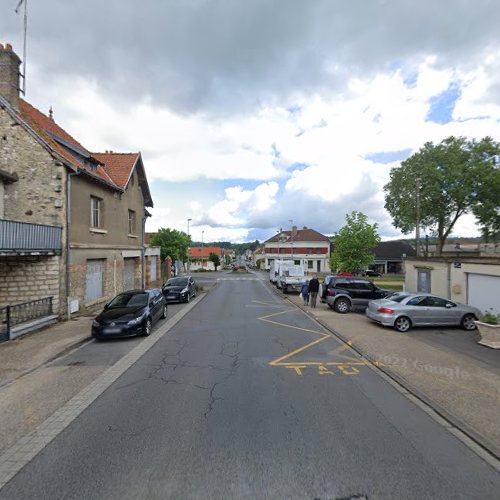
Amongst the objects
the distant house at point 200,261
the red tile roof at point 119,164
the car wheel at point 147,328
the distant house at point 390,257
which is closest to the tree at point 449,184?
the distant house at point 390,257

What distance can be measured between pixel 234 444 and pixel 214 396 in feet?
4.83

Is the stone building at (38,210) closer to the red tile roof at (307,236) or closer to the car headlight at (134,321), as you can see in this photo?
the car headlight at (134,321)

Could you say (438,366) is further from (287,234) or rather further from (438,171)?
(287,234)

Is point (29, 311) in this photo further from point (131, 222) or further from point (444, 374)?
point (444, 374)

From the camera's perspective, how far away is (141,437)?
410cm

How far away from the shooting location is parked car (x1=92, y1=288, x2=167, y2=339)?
30.1 ft

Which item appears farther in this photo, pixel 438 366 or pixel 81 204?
pixel 81 204

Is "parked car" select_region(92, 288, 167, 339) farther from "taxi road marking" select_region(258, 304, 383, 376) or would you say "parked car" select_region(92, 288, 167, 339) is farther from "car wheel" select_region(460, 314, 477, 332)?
"car wheel" select_region(460, 314, 477, 332)

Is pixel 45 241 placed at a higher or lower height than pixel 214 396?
higher

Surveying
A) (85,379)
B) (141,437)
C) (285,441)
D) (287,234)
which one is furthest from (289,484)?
(287,234)

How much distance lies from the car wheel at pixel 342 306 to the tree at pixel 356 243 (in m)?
10.1

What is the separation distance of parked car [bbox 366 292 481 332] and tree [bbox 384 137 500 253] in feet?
61.3

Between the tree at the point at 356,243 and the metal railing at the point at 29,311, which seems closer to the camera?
the metal railing at the point at 29,311

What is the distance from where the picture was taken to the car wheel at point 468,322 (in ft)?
36.0
